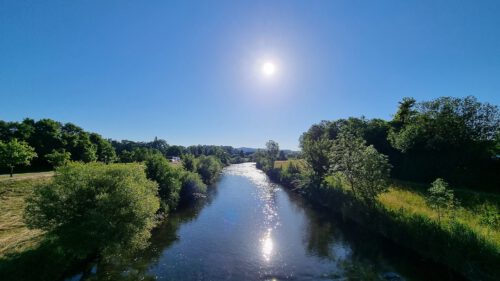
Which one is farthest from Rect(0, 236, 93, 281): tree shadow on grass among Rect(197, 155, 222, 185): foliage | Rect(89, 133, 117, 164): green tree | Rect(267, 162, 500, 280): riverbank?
Rect(89, 133, 117, 164): green tree

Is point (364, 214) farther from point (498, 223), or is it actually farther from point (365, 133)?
point (365, 133)

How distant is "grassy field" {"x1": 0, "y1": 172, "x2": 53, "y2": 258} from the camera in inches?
693

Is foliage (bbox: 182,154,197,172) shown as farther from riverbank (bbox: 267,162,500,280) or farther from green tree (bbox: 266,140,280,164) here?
green tree (bbox: 266,140,280,164)

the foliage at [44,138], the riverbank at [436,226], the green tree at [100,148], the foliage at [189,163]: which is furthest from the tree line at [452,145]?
the green tree at [100,148]

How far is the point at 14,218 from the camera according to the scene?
72.4 ft

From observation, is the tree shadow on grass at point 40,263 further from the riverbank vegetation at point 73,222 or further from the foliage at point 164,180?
the foliage at point 164,180

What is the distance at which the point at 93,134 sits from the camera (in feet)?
260

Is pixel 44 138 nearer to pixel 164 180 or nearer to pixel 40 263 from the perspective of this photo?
pixel 164 180

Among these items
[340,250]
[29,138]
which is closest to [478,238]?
[340,250]

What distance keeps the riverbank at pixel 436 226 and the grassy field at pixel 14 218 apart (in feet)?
102

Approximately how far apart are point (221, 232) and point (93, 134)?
69888 millimetres

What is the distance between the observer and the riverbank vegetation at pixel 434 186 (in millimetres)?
19328

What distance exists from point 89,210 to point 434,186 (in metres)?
27.8

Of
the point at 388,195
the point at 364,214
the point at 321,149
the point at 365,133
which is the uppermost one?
the point at 365,133
